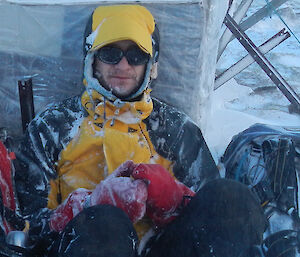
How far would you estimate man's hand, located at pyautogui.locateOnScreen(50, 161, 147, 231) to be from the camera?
1.39 metres

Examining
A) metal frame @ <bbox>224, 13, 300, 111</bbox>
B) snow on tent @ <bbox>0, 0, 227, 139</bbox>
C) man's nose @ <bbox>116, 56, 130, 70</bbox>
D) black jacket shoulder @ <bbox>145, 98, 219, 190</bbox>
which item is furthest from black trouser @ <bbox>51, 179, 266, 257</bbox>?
metal frame @ <bbox>224, 13, 300, 111</bbox>

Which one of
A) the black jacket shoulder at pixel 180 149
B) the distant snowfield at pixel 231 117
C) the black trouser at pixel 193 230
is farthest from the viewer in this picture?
the distant snowfield at pixel 231 117

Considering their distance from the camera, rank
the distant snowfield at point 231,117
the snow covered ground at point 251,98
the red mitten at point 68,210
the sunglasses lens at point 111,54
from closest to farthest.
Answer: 1. the red mitten at point 68,210
2. the sunglasses lens at point 111,54
3. the distant snowfield at point 231,117
4. the snow covered ground at point 251,98

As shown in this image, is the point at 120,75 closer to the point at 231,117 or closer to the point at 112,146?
the point at 112,146

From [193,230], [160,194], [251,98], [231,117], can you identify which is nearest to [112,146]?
[160,194]

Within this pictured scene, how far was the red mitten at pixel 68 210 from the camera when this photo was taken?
150 centimetres

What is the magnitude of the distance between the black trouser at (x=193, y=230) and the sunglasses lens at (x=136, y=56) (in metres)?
0.68

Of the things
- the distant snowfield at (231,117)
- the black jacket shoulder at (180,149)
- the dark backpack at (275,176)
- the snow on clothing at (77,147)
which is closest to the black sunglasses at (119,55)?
the snow on clothing at (77,147)

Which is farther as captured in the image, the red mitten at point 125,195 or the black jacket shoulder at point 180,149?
the black jacket shoulder at point 180,149

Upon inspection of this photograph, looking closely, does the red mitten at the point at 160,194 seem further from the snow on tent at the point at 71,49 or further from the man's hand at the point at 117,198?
the snow on tent at the point at 71,49

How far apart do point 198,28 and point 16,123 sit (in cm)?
131

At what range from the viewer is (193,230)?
4.44ft

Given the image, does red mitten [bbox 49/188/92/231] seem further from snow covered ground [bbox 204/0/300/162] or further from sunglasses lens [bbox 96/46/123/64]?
snow covered ground [bbox 204/0/300/162]

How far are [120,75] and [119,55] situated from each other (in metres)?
0.09
